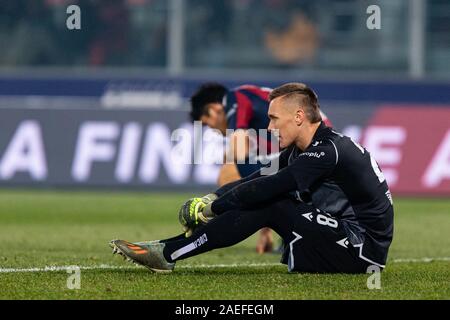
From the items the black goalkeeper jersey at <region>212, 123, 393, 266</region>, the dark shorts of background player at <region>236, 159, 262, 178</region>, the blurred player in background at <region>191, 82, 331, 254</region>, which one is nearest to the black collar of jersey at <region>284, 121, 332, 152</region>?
the black goalkeeper jersey at <region>212, 123, 393, 266</region>

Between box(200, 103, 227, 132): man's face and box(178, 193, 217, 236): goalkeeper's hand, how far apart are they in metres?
3.46

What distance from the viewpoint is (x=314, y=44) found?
2452 cm

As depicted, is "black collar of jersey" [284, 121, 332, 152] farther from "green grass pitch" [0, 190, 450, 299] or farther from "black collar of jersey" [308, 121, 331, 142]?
"green grass pitch" [0, 190, 450, 299]

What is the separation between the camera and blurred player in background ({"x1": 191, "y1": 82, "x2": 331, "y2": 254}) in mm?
11156

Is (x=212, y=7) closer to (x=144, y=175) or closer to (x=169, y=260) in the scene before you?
(x=144, y=175)

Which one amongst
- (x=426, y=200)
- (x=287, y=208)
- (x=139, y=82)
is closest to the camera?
(x=287, y=208)

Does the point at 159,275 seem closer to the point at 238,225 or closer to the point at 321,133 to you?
the point at 238,225

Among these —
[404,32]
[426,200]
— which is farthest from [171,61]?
[426,200]

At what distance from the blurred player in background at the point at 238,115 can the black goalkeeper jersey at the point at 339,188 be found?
301 cm

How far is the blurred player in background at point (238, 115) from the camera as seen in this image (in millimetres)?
11156

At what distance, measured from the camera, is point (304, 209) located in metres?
7.78

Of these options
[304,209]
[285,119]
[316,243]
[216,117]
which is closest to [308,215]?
[304,209]

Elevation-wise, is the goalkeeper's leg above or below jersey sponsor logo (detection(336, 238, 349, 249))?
above
